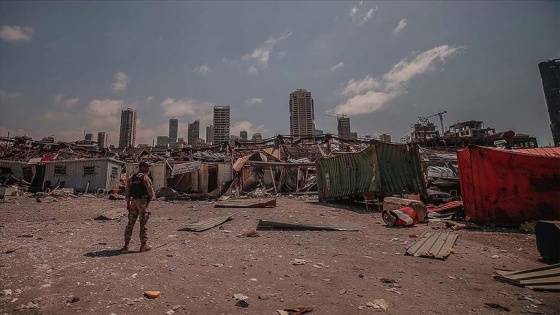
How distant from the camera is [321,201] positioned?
1378cm

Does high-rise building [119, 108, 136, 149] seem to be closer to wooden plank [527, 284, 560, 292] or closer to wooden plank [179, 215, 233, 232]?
wooden plank [179, 215, 233, 232]

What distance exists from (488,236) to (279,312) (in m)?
5.51

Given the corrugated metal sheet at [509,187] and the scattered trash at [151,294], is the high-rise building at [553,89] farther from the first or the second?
the scattered trash at [151,294]

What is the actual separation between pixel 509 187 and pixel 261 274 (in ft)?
20.6

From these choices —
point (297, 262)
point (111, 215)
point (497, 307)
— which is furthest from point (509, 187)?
point (111, 215)

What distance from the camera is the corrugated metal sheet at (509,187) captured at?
19.7 feet

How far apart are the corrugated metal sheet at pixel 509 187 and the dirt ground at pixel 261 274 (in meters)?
0.77

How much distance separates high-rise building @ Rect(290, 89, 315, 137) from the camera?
240ft

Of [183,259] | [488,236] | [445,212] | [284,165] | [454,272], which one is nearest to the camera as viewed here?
[454,272]

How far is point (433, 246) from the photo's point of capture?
490 cm

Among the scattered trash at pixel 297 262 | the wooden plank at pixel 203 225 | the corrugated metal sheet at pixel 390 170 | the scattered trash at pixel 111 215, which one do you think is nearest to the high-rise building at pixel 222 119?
the scattered trash at pixel 111 215

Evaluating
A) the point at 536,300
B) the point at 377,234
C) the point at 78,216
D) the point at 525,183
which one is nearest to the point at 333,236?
the point at 377,234

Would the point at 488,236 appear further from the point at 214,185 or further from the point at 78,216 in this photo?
the point at 214,185

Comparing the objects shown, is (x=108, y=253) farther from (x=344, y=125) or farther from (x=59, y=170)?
(x=344, y=125)
